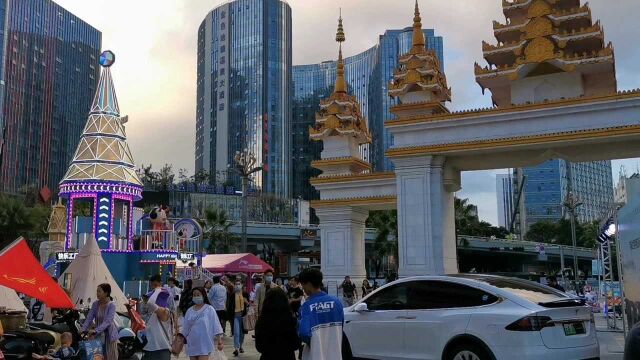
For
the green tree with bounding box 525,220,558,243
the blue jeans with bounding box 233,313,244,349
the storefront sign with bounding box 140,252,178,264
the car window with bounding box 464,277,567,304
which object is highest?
the green tree with bounding box 525,220,558,243

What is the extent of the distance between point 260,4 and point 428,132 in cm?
10706

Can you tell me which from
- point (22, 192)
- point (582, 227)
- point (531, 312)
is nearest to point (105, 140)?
point (531, 312)

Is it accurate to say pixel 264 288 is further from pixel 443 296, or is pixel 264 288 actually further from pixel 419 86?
pixel 419 86

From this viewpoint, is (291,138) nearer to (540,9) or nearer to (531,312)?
(540,9)

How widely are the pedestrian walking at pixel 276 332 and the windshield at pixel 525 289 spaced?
3643 millimetres

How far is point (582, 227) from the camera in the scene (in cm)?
9844

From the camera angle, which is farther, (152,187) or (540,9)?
(152,187)

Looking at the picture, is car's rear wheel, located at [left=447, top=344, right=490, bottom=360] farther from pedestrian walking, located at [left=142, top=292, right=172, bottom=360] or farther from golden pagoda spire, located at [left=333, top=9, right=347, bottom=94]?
golden pagoda spire, located at [left=333, top=9, right=347, bottom=94]

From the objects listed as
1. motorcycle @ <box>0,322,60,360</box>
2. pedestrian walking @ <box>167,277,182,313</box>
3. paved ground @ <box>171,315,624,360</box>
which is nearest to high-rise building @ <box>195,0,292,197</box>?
pedestrian walking @ <box>167,277,182,313</box>

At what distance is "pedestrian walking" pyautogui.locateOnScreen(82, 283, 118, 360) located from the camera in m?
8.44

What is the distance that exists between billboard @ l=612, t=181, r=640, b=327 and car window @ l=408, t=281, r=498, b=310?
8.22 feet

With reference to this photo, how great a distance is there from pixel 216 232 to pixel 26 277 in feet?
147

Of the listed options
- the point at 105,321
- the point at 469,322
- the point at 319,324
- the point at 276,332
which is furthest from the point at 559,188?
the point at 276,332

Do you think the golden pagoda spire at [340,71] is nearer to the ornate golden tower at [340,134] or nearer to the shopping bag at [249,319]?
the ornate golden tower at [340,134]
